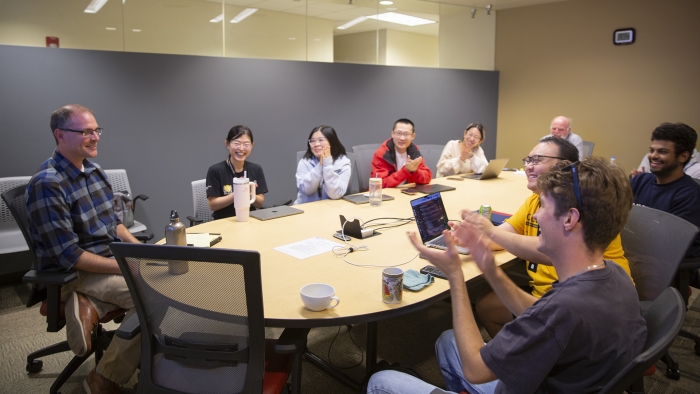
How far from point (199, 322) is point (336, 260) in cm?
76

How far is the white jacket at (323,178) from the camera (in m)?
3.36

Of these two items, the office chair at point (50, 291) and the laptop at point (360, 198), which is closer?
the office chair at point (50, 291)

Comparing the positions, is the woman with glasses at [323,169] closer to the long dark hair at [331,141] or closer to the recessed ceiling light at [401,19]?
the long dark hair at [331,141]

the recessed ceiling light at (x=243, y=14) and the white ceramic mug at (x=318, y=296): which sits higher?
the recessed ceiling light at (x=243, y=14)

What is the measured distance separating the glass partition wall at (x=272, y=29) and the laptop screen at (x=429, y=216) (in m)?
3.01

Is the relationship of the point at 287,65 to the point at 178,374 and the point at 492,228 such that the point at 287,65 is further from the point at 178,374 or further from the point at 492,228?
the point at 178,374

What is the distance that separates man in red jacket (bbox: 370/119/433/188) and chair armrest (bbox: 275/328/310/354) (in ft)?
7.56

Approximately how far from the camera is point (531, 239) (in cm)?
204

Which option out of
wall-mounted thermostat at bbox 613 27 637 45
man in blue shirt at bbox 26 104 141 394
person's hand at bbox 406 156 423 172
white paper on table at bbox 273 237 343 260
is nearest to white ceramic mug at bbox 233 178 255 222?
white paper on table at bbox 273 237 343 260

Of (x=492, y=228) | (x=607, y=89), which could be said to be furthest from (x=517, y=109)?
(x=492, y=228)

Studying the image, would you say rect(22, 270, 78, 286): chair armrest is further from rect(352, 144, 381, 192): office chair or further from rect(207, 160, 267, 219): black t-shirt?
rect(352, 144, 381, 192): office chair

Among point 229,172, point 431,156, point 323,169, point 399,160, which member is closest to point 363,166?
point 399,160

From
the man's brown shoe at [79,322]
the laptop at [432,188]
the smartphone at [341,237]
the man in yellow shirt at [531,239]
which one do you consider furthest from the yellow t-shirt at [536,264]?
the man's brown shoe at [79,322]

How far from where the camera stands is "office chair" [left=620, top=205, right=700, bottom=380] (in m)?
2.00
